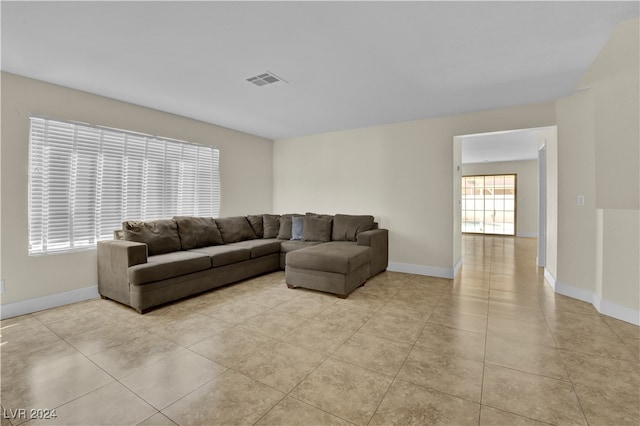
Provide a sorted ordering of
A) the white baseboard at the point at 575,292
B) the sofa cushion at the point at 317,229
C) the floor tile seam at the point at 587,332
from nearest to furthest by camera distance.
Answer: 1. the floor tile seam at the point at 587,332
2. the white baseboard at the point at 575,292
3. the sofa cushion at the point at 317,229

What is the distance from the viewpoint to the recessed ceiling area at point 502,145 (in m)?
5.76

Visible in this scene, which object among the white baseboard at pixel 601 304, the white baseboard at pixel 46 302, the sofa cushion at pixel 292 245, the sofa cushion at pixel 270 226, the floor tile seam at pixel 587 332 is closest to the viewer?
the floor tile seam at pixel 587 332

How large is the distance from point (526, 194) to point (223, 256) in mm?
9665

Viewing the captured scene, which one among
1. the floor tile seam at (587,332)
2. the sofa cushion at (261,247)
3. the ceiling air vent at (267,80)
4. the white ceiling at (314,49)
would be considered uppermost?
the ceiling air vent at (267,80)

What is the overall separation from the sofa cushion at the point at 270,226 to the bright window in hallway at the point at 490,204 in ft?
25.9

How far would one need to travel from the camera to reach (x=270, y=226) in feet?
17.6

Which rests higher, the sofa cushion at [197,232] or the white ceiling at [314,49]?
the white ceiling at [314,49]

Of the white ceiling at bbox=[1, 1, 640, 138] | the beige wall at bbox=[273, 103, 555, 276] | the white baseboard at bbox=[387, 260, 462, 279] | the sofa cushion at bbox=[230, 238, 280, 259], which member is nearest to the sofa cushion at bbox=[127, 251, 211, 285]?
the sofa cushion at bbox=[230, 238, 280, 259]

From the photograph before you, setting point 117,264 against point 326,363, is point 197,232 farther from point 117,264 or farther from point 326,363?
point 326,363

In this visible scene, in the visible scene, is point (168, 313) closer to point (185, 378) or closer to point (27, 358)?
point (27, 358)

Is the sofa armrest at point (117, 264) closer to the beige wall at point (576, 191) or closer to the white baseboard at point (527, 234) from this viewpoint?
the beige wall at point (576, 191)

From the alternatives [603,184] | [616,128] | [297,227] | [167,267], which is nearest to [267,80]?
[167,267]

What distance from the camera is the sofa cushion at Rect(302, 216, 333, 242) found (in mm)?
4887

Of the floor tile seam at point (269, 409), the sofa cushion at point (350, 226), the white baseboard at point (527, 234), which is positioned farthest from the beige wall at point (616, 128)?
the white baseboard at point (527, 234)
